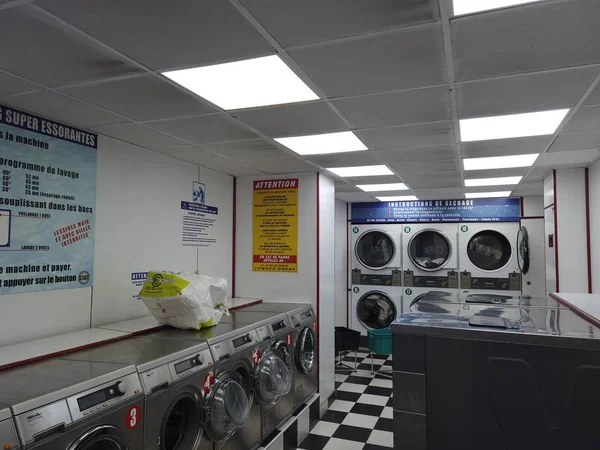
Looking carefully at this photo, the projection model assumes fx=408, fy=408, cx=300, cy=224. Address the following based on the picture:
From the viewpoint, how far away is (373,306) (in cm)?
685

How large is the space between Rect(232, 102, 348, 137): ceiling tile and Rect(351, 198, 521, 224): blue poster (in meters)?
4.19

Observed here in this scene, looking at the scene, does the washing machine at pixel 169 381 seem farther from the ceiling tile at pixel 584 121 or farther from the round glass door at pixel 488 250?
the round glass door at pixel 488 250

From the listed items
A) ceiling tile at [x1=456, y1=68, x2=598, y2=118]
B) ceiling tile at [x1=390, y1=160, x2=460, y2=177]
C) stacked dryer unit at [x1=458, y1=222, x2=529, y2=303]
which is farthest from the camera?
stacked dryer unit at [x1=458, y1=222, x2=529, y2=303]

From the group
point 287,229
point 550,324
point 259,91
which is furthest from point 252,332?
point 550,324

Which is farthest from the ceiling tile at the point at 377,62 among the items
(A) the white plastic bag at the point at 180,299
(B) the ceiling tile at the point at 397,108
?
(A) the white plastic bag at the point at 180,299

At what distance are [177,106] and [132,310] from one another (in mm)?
A: 1691

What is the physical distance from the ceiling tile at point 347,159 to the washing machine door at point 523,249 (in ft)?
10.7

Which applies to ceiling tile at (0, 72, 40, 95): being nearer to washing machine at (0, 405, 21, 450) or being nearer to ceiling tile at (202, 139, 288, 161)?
ceiling tile at (202, 139, 288, 161)

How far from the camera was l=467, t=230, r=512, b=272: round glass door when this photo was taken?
6250 millimetres

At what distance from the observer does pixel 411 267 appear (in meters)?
6.59

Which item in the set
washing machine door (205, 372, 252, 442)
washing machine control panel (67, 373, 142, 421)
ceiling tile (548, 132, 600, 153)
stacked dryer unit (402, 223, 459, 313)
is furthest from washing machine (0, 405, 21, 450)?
stacked dryer unit (402, 223, 459, 313)

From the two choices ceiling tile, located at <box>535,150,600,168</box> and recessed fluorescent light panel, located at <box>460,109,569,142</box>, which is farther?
ceiling tile, located at <box>535,150,600,168</box>

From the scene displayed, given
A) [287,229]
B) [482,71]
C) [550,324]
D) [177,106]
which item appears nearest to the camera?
[550,324]

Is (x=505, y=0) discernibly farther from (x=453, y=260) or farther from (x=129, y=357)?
(x=453, y=260)
